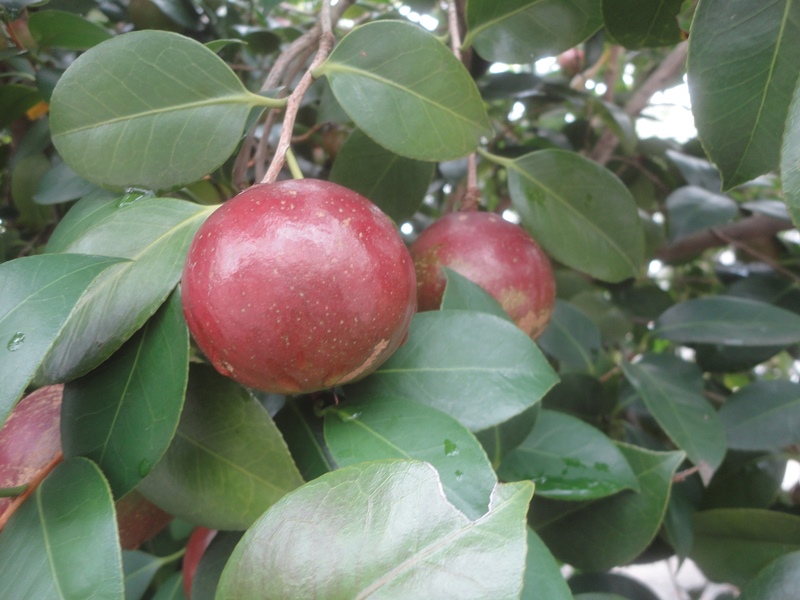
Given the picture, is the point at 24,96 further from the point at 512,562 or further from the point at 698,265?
the point at 698,265

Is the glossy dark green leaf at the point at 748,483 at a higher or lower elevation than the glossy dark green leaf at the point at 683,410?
lower

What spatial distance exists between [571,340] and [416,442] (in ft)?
1.89

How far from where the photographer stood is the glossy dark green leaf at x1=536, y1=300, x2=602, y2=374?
0.97 meters

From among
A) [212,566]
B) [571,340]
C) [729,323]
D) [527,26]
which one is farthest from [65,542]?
[729,323]

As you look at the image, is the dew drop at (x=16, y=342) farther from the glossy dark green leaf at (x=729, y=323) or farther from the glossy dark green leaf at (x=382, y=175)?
the glossy dark green leaf at (x=729, y=323)

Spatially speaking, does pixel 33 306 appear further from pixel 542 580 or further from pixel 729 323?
pixel 729 323

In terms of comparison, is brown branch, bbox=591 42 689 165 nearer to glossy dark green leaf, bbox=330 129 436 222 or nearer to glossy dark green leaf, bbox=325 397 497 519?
glossy dark green leaf, bbox=330 129 436 222

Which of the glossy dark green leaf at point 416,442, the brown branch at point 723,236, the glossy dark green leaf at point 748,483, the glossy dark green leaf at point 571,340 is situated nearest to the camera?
the glossy dark green leaf at point 416,442

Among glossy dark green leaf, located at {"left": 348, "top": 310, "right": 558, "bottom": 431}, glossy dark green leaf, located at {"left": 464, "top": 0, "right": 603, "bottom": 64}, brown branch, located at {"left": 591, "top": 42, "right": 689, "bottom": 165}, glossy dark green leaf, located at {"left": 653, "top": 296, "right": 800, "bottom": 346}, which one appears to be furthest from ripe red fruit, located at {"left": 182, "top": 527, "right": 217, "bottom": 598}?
brown branch, located at {"left": 591, "top": 42, "right": 689, "bottom": 165}

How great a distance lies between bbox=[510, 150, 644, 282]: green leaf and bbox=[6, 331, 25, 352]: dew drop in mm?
549

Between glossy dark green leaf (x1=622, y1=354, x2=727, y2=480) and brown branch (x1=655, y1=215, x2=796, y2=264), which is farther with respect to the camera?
brown branch (x1=655, y1=215, x2=796, y2=264)

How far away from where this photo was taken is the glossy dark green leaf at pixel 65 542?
38 cm

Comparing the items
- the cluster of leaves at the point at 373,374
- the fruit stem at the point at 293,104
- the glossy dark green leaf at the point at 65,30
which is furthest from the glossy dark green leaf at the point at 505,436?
the glossy dark green leaf at the point at 65,30

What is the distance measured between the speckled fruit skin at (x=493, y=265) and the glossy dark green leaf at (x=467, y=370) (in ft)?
0.39
